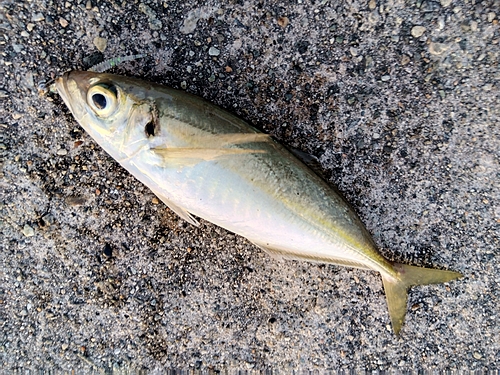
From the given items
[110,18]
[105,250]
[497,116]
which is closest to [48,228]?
[105,250]

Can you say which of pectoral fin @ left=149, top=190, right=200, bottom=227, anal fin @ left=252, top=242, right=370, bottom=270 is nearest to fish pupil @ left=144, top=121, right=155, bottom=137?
pectoral fin @ left=149, top=190, right=200, bottom=227

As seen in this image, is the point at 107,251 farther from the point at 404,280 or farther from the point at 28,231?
the point at 404,280

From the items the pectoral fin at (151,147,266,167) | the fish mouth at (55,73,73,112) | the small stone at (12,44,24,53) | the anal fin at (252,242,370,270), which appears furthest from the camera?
the small stone at (12,44,24,53)

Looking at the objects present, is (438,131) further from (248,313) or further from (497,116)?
(248,313)

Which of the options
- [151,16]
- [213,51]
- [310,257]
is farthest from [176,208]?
[151,16]

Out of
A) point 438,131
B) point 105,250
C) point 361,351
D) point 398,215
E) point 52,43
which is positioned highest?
point 52,43

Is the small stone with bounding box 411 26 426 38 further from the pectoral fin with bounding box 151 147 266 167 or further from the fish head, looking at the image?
the fish head

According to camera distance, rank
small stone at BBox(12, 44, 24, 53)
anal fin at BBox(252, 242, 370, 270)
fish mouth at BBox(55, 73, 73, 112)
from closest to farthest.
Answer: fish mouth at BBox(55, 73, 73, 112)
anal fin at BBox(252, 242, 370, 270)
small stone at BBox(12, 44, 24, 53)
